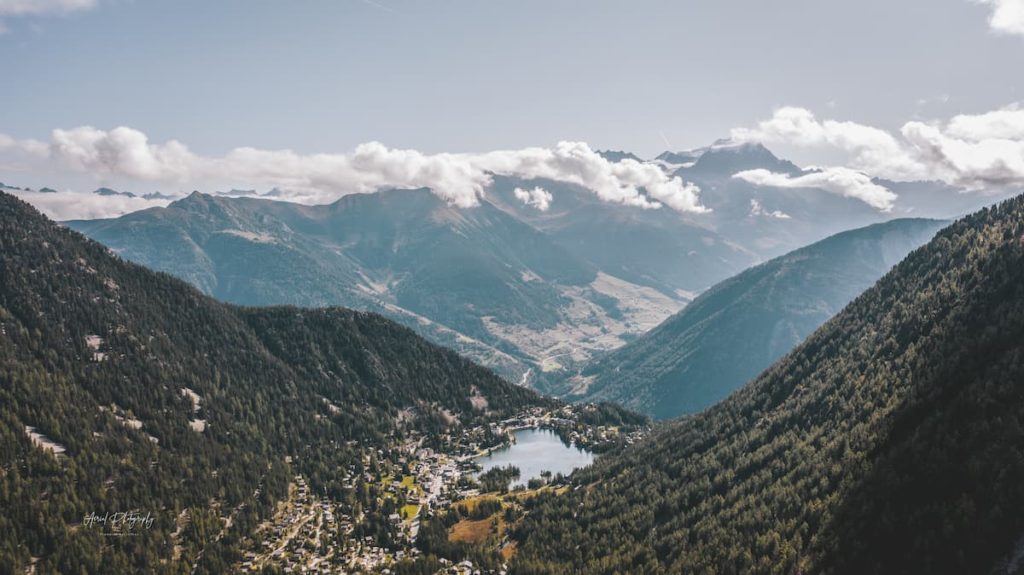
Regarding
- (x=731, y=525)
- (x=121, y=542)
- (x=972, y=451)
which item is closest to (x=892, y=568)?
(x=972, y=451)

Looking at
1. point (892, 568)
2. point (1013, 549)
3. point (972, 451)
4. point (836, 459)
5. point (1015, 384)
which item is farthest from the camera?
point (836, 459)

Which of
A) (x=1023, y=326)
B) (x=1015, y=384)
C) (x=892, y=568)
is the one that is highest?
(x=1023, y=326)

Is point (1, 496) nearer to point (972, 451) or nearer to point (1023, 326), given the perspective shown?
point (972, 451)

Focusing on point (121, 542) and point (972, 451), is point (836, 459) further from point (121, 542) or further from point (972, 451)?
point (121, 542)

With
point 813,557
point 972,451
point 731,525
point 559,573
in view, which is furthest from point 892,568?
point 559,573

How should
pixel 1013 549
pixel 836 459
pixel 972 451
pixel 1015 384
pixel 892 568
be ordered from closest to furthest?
pixel 1013 549 → pixel 892 568 → pixel 972 451 → pixel 1015 384 → pixel 836 459

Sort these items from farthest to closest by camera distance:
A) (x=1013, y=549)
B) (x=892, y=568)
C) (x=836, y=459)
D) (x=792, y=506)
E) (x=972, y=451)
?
1. (x=836, y=459)
2. (x=792, y=506)
3. (x=972, y=451)
4. (x=892, y=568)
5. (x=1013, y=549)

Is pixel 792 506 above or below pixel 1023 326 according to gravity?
below

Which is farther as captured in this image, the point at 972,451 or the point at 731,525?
the point at 731,525

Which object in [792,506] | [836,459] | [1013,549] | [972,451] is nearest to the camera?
[1013,549]
